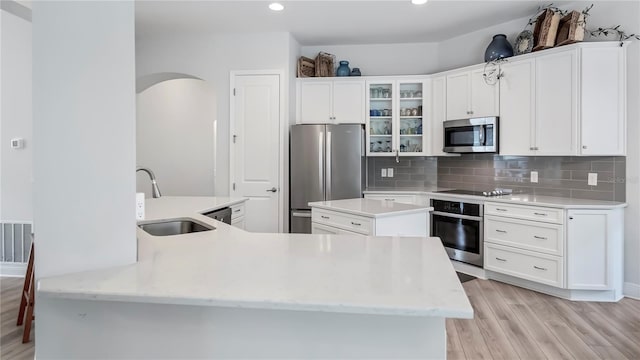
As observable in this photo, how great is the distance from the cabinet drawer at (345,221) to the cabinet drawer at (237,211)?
765 mm

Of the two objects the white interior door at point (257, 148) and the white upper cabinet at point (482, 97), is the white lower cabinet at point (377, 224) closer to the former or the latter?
the white interior door at point (257, 148)

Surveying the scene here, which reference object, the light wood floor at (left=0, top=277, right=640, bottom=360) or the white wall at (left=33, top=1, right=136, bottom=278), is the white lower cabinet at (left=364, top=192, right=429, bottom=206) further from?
the white wall at (left=33, top=1, right=136, bottom=278)

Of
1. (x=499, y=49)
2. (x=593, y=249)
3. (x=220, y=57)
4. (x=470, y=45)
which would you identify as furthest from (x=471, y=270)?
(x=220, y=57)

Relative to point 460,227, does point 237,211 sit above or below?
above

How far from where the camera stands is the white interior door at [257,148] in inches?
193

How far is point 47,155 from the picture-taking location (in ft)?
4.24

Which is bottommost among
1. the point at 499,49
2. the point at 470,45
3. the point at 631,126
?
the point at 631,126

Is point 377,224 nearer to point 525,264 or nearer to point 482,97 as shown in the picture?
point 525,264

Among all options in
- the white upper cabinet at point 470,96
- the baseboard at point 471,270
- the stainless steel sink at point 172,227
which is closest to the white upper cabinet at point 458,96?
the white upper cabinet at point 470,96

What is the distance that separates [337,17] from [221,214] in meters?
2.46

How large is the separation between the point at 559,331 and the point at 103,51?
3.26m

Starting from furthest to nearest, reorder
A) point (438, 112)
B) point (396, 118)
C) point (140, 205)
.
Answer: point (396, 118) → point (438, 112) → point (140, 205)

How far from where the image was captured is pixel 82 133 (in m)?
1.33

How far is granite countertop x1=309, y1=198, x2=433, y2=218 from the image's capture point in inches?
113
